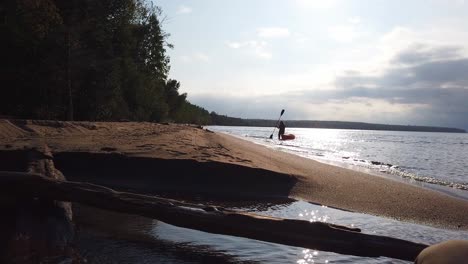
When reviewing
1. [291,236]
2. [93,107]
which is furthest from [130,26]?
[291,236]

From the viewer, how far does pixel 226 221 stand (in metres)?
4.76

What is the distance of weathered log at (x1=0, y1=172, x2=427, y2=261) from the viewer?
4.31 meters

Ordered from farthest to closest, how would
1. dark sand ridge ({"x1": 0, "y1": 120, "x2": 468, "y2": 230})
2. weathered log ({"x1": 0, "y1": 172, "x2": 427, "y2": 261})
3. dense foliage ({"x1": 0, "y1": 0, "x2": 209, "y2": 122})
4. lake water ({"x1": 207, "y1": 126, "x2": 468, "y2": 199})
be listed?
dense foliage ({"x1": 0, "y1": 0, "x2": 209, "y2": 122}) < lake water ({"x1": 207, "y1": 126, "x2": 468, "y2": 199}) < dark sand ridge ({"x1": 0, "y1": 120, "x2": 468, "y2": 230}) < weathered log ({"x1": 0, "y1": 172, "x2": 427, "y2": 261})

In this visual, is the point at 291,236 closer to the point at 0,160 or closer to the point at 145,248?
the point at 145,248

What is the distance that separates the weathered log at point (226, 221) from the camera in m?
4.31

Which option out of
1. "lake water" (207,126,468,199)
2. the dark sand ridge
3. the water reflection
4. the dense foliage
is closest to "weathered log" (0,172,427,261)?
the water reflection

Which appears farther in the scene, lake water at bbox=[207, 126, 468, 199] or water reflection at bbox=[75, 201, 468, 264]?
lake water at bbox=[207, 126, 468, 199]

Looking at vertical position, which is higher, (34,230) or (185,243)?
(34,230)

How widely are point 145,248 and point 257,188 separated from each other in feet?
14.4

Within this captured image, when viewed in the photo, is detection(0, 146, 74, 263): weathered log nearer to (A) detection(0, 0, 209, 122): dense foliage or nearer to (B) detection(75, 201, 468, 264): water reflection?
(B) detection(75, 201, 468, 264): water reflection

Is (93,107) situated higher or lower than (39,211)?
higher

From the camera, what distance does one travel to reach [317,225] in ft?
14.7

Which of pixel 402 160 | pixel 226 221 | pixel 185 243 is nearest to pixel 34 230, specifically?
pixel 185 243

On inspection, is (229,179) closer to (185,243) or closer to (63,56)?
(185,243)
